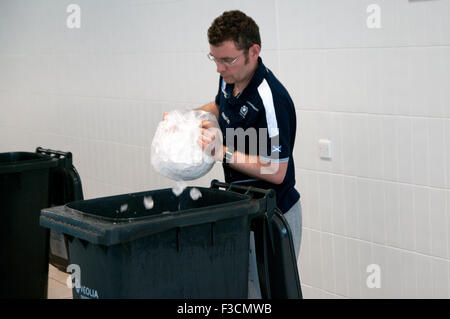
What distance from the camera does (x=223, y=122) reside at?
9.64 ft

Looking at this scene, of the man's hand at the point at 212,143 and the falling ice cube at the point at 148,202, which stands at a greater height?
the man's hand at the point at 212,143

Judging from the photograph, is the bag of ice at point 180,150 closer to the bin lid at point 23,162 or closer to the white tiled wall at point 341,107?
the white tiled wall at point 341,107

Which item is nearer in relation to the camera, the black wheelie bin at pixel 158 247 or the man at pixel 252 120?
the black wheelie bin at pixel 158 247

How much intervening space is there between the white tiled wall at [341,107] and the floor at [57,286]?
760mm

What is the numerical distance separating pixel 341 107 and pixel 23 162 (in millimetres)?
1643

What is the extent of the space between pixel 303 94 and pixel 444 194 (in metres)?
0.92

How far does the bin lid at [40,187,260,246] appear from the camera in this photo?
2.20m

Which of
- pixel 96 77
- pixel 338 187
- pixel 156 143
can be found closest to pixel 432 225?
pixel 338 187

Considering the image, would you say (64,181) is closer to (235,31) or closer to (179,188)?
(179,188)

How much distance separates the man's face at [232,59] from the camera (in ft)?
8.84

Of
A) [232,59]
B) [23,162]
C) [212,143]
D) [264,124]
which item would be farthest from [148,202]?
[23,162]

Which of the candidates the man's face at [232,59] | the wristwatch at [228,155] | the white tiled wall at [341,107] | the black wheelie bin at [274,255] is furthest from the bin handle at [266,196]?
the white tiled wall at [341,107]

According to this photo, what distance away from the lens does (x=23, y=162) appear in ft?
11.6
